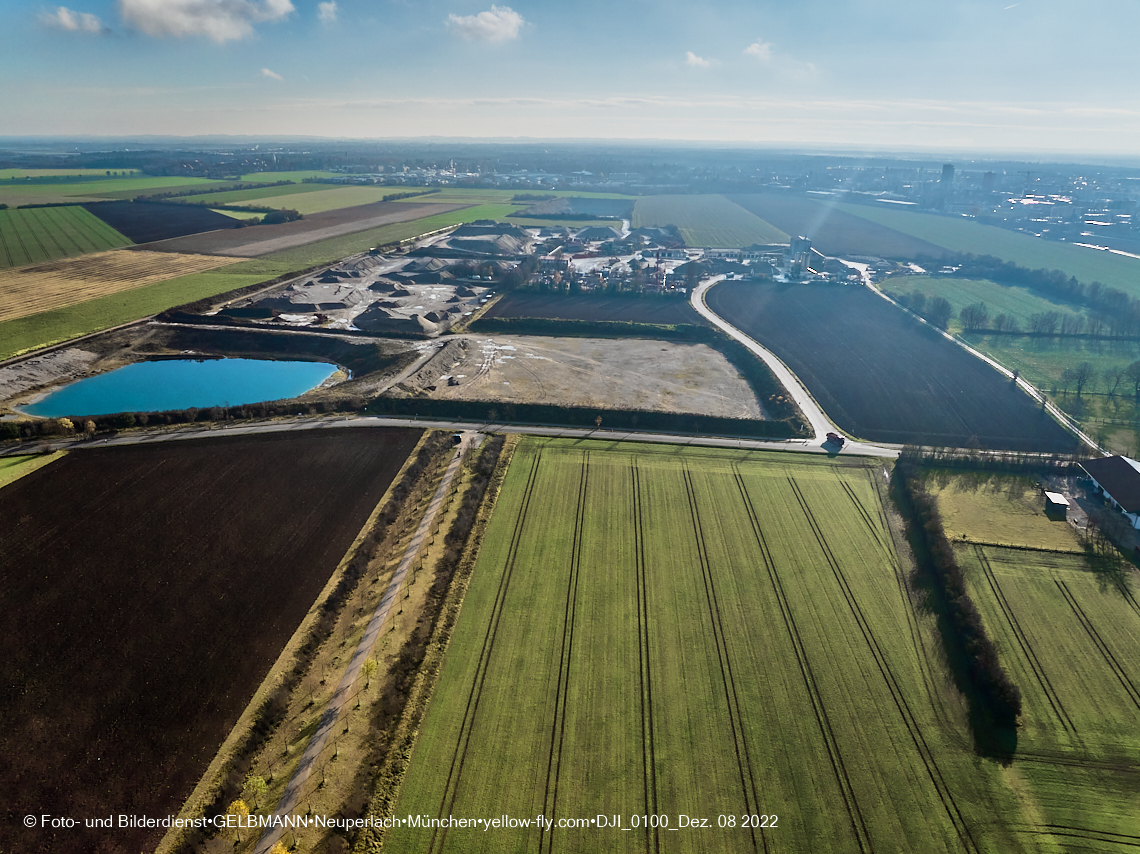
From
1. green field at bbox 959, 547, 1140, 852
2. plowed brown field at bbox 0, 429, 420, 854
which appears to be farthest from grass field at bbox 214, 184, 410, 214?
green field at bbox 959, 547, 1140, 852

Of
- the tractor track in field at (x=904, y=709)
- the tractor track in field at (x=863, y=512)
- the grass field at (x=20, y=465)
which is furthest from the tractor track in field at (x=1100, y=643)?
the grass field at (x=20, y=465)

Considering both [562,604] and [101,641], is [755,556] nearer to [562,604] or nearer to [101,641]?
[562,604]

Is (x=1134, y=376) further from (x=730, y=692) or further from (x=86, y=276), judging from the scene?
(x=86, y=276)

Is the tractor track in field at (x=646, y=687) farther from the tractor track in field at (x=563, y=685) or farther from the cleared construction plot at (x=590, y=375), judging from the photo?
the cleared construction plot at (x=590, y=375)

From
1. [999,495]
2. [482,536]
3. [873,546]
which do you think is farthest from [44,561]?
[999,495]

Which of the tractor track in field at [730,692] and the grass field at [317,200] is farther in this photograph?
the grass field at [317,200]

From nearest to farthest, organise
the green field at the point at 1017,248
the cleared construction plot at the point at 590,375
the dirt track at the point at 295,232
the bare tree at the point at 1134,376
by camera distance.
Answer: the cleared construction plot at the point at 590,375 < the bare tree at the point at 1134,376 < the green field at the point at 1017,248 < the dirt track at the point at 295,232

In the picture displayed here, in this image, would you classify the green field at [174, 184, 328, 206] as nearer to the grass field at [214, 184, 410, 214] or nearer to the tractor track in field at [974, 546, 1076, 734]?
the grass field at [214, 184, 410, 214]

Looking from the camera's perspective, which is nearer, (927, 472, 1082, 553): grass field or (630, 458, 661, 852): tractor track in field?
(630, 458, 661, 852): tractor track in field
